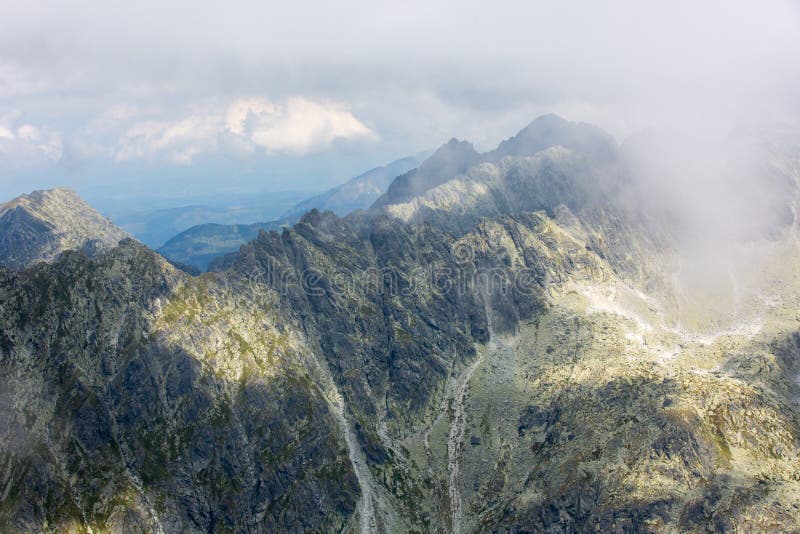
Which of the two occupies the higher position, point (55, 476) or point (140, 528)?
point (55, 476)

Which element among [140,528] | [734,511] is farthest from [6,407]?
[734,511]

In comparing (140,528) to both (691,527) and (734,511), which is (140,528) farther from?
(734,511)

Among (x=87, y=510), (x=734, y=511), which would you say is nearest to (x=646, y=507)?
(x=734, y=511)

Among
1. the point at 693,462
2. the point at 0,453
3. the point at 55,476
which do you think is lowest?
the point at 693,462

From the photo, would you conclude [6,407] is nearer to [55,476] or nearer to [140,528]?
[55,476]

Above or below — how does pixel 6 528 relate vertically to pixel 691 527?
above

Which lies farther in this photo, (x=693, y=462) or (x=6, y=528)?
(x=693, y=462)

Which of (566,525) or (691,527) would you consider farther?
(566,525)

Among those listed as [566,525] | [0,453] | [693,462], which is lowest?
[566,525]
